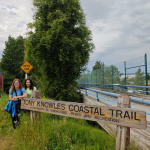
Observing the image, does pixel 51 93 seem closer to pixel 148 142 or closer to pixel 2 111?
pixel 2 111

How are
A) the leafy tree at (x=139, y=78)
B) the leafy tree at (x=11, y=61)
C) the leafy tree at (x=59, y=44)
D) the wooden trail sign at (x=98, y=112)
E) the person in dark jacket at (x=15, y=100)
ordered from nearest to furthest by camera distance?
the wooden trail sign at (x=98, y=112) < the person in dark jacket at (x=15, y=100) < the leafy tree at (x=139, y=78) < the leafy tree at (x=59, y=44) < the leafy tree at (x=11, y=61)

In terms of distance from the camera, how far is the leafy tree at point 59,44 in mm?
13734

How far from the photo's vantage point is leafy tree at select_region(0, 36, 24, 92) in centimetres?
3167

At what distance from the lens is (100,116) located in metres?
2.62

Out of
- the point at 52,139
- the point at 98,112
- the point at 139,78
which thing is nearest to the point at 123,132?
the point at 98,112

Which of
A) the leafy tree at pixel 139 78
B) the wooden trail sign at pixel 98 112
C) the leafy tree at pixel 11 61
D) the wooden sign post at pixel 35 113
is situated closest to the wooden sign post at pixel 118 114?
the wooden trail sign at pixel 98 112

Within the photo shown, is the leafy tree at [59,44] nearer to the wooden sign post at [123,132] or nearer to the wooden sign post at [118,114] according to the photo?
the wooden sign post at [118,114]

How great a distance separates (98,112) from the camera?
2637mm

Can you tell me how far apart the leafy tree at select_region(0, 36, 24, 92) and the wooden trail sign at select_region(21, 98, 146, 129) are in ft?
99.7

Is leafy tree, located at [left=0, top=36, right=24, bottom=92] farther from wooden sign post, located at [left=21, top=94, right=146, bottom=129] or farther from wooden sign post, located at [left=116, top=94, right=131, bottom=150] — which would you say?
wooden sign post, located at [left=116, top=94, right=131, bottom=150]

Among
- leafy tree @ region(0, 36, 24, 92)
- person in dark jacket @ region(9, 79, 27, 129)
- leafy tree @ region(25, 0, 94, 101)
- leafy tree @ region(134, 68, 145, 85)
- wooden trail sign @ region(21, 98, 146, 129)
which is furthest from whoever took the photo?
leafy tree @ region(0, 36, 24, 92)

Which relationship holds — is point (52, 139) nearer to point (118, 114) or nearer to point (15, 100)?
point (118, 114)

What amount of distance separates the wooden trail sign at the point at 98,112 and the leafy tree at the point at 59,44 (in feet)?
34.1

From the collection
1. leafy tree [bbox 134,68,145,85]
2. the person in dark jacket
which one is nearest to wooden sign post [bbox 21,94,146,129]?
the person in dark jacket
